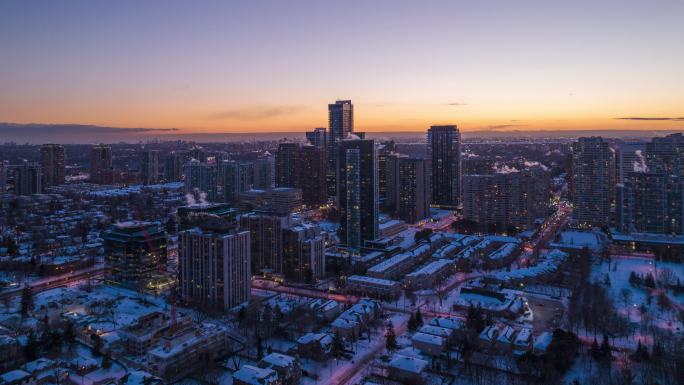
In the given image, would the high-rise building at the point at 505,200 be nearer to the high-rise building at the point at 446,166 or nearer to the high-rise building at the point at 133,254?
the high-rise building at the point at 446,166

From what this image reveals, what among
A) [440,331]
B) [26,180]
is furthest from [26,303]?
[26,180]

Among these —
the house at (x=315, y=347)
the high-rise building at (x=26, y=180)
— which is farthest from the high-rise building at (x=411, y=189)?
the high-rise building at (x=26, y=180)

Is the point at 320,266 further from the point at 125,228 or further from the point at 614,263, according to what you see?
the point at 614,263

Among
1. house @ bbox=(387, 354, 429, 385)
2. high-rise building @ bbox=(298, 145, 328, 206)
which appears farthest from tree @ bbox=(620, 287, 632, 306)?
high-rise building @ bbox=(298, 145, 328, 206)

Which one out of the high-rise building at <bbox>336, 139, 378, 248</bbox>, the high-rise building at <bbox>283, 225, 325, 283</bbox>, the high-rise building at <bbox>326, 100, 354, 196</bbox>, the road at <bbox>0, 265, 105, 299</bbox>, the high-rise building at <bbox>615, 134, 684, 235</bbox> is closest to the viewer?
the road at <bbox>0, 265, 105, 299</bbox>

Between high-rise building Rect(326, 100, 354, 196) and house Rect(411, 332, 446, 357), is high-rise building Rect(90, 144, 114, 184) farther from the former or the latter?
house Rect(411, 332, 446, 357)

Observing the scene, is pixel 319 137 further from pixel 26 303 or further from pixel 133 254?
pixel 26 303
